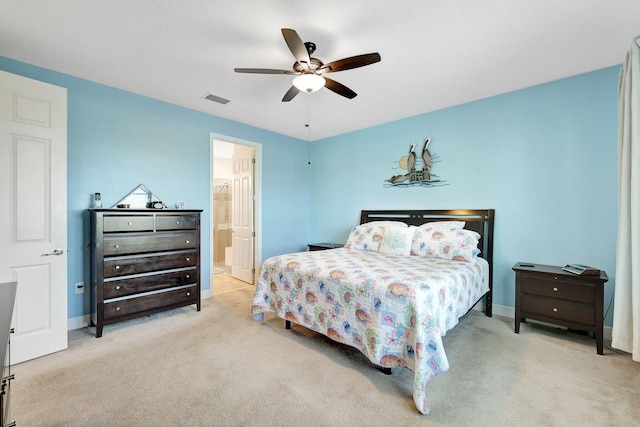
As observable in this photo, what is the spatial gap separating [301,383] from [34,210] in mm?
A: 2742

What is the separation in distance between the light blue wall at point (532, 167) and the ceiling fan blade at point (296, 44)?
258 cm

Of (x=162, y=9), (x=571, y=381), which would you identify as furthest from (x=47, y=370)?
(x=571, y=381)

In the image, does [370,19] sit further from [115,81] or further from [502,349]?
[502,349]

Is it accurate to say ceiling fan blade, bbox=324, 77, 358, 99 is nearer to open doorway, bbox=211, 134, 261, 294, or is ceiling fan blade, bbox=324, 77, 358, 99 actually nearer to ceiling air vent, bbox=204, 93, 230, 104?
ceiling air vent, bbox=204, 93, 230, 104

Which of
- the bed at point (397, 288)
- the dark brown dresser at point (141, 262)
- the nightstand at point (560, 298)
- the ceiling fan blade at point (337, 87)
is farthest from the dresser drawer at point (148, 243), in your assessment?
the nightstand at point (560, 298)

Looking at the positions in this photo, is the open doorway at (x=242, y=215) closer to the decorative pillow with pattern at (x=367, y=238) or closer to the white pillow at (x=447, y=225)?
the decorative pillow with pattern at (x=367, y=238)

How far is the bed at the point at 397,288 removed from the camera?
1.97 metres

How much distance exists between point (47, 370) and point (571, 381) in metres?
4.10

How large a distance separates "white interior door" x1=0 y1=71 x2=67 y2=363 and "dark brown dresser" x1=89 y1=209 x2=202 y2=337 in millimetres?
333

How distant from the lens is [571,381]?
2.12 metres

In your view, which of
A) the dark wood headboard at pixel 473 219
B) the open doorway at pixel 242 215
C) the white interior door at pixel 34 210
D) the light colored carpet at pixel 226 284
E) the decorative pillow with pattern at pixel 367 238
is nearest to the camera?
the white interior door at pixel 34 210

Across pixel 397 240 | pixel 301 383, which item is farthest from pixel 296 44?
pixel 397 240

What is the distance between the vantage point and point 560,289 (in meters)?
2.75

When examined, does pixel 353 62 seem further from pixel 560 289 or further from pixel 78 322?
pixel 78 322
